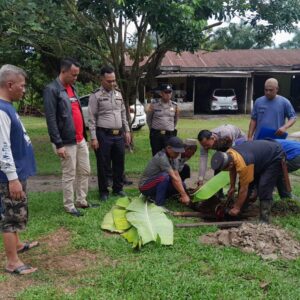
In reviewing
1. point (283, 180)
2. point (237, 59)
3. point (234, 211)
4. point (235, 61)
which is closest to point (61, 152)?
point (234, 211)

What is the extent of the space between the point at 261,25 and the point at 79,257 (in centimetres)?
766

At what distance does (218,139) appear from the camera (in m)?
6.01

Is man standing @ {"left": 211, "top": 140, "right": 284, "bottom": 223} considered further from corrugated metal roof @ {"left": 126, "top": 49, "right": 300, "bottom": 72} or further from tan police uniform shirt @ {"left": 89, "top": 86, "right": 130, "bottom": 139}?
corrugated metal roof @ {"left": 126, "top": 49, "right": 300, "bottom": 72}

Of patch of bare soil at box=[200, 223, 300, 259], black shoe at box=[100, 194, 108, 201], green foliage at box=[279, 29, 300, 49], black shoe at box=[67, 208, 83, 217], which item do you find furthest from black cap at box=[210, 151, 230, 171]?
green foliage at box=[279, 29, 300, 49]

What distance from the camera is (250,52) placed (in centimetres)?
3031

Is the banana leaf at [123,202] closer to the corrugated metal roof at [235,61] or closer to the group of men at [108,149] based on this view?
the group of men at [108,149]

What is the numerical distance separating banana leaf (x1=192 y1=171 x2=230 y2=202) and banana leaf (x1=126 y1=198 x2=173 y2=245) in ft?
1.73

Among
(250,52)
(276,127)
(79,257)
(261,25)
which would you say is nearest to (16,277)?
(79,257)

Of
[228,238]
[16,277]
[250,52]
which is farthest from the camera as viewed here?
[250,52]

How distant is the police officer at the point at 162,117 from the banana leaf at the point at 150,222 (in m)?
1.91

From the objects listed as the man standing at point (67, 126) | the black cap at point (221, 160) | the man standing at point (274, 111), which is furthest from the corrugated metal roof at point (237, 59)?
the black cap at point (221, 160)

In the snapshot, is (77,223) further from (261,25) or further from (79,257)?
(261,25)

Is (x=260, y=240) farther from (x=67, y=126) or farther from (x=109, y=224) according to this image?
(x=67, y=126)

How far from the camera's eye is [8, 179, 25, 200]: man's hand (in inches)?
146
